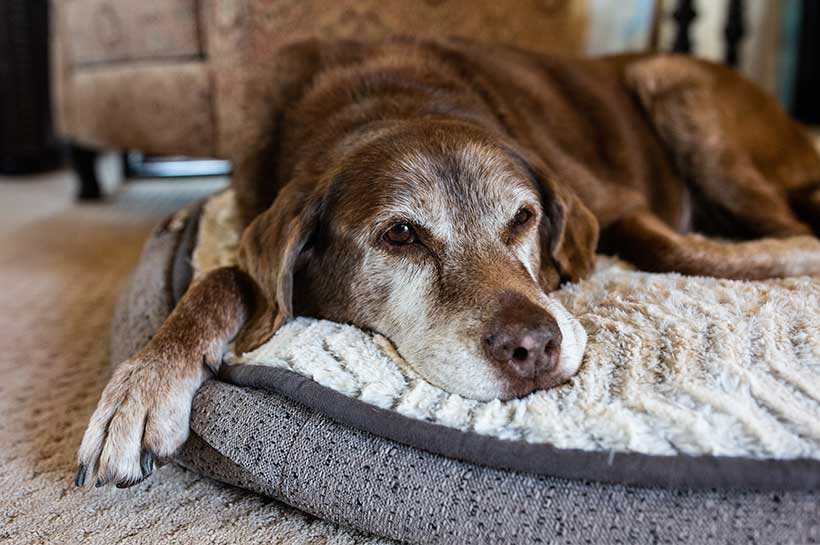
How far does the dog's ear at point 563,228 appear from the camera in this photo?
1816 mm

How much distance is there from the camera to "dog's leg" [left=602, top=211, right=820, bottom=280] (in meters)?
2.05

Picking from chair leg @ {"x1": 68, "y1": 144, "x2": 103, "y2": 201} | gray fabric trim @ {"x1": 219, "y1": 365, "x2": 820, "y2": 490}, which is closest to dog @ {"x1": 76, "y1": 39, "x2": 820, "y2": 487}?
gray fabric trim @ {"x1": 219, "y1": 365, "x2": 820, "y2": 490}

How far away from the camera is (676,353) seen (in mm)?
1379

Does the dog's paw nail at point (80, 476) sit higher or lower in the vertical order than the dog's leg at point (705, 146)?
lower

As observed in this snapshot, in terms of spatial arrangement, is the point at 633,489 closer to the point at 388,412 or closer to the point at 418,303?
the point at 388,412

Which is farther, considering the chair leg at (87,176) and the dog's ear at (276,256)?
the chair leg at (87,176)

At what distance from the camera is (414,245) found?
1.59 metres

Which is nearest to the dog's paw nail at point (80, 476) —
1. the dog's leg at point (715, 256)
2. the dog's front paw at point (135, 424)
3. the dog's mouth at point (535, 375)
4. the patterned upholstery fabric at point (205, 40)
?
the dog's front paw at point (135, 424)

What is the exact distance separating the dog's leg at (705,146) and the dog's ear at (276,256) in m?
1.58

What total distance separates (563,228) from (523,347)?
0.59 meters

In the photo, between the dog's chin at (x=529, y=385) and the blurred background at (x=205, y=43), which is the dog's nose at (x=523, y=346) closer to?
the dog's chin at (x=529, y=385)

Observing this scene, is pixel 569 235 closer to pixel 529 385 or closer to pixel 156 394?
pixel 529 385

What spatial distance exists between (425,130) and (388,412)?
0.65 m

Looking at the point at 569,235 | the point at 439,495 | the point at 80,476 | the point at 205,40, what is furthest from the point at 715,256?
the point at 205,40
